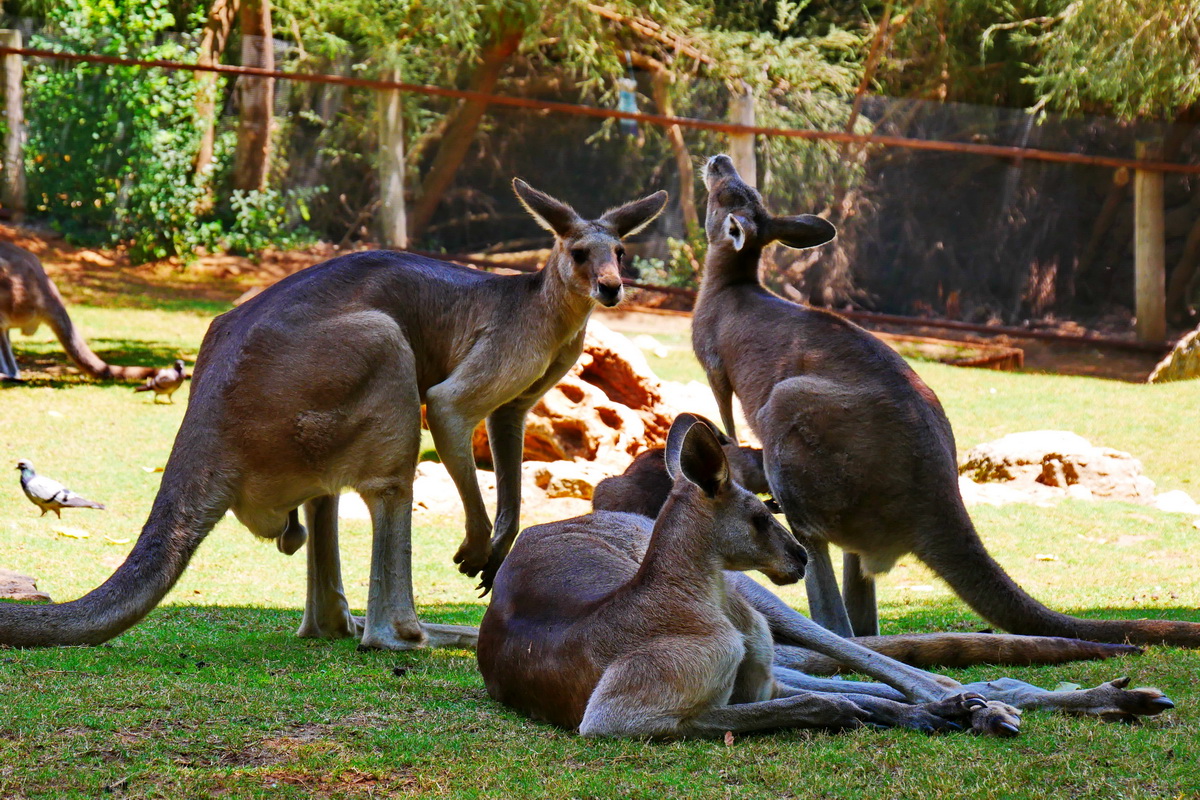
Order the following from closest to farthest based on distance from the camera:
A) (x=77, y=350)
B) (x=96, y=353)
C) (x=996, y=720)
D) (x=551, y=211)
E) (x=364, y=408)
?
1. (x=996, y=720)
2. (x=364, y=408)
3. (x=551, y=211)
4. (x=77, y=350)
5. (x=96, y=353)

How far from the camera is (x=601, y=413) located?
9422 mm

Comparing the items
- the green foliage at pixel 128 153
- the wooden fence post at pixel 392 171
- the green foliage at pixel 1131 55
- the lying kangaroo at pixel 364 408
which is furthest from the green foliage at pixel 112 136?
the lying kangaroo at pixel 364 408

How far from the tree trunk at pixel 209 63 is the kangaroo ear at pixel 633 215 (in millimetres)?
11632

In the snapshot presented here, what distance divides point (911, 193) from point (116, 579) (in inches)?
501

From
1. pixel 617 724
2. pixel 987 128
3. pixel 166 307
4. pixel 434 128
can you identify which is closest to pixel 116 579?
pixel 617 724

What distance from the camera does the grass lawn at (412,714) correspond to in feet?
10.2

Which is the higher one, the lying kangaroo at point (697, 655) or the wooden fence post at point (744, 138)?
the wooden fence post at point (744, 138)

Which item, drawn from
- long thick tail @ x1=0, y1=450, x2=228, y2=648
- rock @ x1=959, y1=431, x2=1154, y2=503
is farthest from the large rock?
long thick tail @ x1=0, y1=450, x2=228, y2=648

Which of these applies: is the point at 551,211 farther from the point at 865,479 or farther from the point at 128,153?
the point at 128,153

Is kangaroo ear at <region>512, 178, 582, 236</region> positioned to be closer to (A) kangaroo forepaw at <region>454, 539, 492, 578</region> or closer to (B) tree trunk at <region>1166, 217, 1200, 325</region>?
(A) kangaroo forepaw at <region>454, 539, 492, 578</region>

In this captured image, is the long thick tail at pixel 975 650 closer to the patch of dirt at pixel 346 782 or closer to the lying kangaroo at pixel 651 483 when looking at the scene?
the lying kangaroo at pixel 651 483

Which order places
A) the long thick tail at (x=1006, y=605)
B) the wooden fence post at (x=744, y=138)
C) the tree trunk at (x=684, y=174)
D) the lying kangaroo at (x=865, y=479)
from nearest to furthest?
the long thick tail at (x=1006, y=605) < the lying kangaroo at (x=865, y=479) < the wooden fence post at (x=744, y=138) < the tree trunk at (x=684, y=174)

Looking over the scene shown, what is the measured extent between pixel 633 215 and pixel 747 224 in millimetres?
903

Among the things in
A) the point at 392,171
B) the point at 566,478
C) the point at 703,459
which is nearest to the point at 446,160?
the point at 392,171
